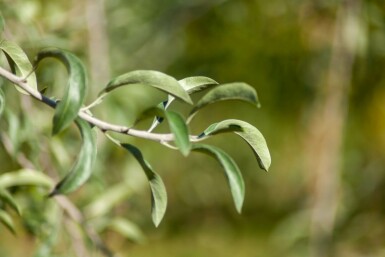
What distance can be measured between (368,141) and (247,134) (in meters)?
1.96

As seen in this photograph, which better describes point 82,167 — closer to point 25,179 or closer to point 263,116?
point 25,179

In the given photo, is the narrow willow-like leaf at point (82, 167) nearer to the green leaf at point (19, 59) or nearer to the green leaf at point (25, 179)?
the green leaf at point (19, 59)

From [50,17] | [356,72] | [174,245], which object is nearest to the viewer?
[50,17]

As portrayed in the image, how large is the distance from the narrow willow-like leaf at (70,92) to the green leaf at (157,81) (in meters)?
0.05

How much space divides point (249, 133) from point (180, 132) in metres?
0.08

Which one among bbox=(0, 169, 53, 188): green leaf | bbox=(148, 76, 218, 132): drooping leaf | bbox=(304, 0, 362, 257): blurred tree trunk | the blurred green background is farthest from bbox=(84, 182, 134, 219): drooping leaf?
bbox=(148, 76, 218, 132): drooping leaf

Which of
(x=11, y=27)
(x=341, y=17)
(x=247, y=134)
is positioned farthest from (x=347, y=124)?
(x=247, y=134)

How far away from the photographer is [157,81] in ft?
2.24

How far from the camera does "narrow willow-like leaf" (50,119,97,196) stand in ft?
2.11

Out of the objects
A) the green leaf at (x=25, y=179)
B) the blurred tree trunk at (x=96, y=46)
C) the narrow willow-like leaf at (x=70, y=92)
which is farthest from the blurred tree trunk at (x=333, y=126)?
the narrow willow-like leaf at (x=70, y=92)

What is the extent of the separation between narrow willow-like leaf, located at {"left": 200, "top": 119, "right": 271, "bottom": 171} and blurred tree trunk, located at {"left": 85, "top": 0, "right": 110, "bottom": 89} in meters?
1.06

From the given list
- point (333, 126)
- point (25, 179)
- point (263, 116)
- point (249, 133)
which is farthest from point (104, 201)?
point (263, 116)

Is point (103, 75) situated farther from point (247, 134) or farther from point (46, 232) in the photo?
point (247, 134)

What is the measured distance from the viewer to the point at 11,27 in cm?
145
